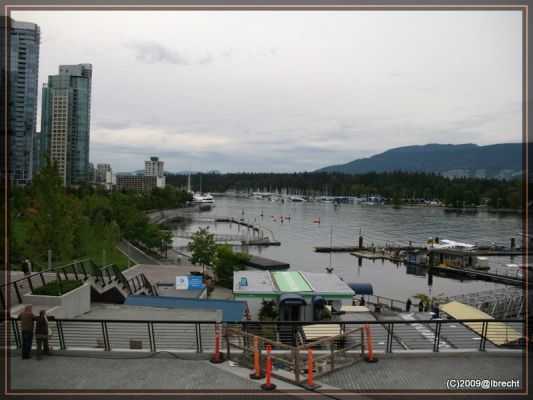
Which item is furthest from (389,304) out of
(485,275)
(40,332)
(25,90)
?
(25,90)

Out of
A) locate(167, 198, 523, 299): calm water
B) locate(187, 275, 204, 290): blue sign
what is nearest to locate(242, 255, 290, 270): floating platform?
locate(167, 198, 523, 299): calm water

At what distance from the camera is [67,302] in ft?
44.8

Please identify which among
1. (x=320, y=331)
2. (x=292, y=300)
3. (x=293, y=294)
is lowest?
(x=292, y=300)

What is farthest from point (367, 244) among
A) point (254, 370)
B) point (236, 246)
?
point (254, 370)

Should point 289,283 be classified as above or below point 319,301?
above

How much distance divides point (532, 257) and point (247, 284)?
57.9 metres

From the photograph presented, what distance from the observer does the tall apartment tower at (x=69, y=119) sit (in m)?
164

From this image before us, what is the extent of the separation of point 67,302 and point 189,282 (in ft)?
33.0

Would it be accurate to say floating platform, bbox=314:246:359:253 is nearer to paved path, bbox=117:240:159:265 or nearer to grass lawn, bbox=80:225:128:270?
paved path, bbox=117:240:159:265

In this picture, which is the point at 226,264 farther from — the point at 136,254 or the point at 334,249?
the point at 334,249

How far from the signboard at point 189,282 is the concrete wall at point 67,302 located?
8.40 meters

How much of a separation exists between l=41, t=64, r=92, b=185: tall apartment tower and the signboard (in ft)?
482

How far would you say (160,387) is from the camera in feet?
26.3

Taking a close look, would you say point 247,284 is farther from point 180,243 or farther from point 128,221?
point 180,243
